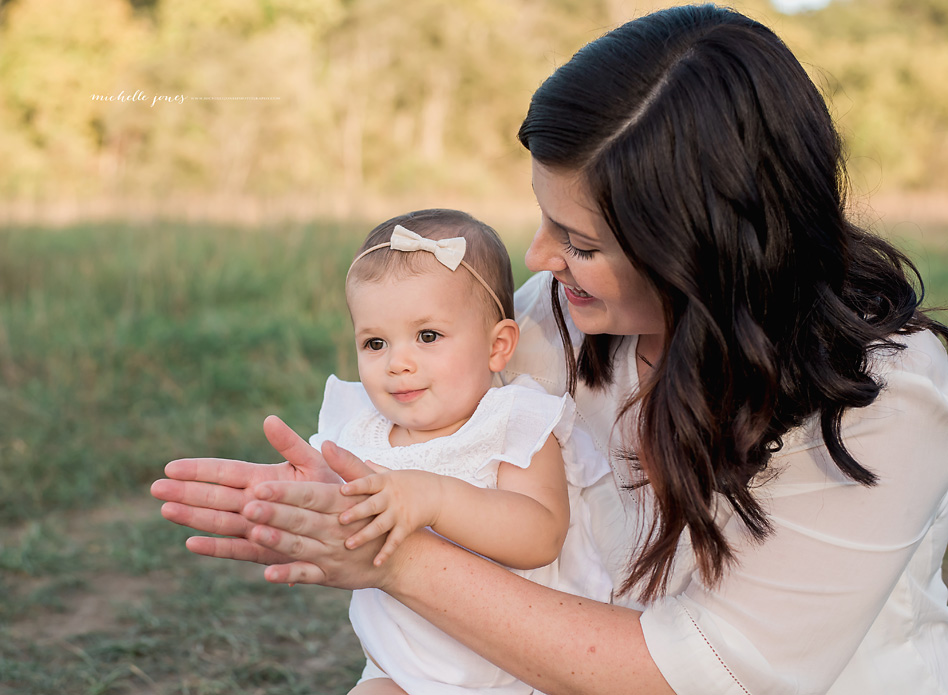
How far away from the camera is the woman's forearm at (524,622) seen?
1.46 meters

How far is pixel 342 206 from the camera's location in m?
9.27

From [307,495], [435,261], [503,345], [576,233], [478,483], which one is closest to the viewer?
[307,495]

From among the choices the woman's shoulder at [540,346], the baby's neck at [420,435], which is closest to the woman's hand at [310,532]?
the baby's neck at [420,435]

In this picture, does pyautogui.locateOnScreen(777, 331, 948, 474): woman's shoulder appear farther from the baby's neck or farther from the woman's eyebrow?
the baby's neck

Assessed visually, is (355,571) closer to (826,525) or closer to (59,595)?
(826,525)

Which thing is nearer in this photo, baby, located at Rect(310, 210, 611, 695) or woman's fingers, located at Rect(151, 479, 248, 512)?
woman's fingers, located at Rect(151, 479, 248, 512)

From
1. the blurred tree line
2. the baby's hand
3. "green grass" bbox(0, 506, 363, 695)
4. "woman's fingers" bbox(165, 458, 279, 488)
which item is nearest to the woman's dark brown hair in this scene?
the baby's hand

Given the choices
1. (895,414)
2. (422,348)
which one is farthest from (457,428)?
(895,414)

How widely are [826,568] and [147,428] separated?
3.98 m

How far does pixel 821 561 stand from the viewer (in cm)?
137

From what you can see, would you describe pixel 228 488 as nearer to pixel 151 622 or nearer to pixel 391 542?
pixel 391 542

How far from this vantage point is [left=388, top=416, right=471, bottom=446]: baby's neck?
190cm

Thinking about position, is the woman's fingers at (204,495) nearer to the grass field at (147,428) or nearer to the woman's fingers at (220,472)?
the woman's fingers at (220,472)

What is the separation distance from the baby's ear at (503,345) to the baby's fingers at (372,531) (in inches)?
24.1
